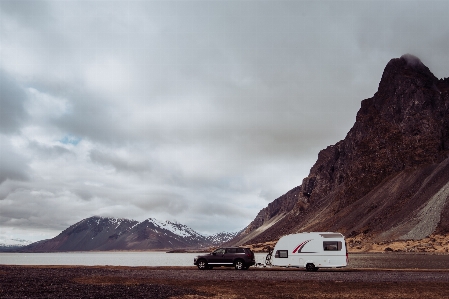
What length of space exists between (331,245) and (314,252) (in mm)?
2034

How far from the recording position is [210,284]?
27406 millimetres

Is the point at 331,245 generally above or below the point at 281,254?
above

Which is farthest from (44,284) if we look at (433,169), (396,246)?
(433,169)

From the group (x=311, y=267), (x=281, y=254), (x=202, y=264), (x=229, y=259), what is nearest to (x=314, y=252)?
(x=311, y=267)

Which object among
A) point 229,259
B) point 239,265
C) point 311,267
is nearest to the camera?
point 311,267

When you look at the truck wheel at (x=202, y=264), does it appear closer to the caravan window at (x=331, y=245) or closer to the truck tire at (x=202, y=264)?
the truck tire at (x=202, y=264)

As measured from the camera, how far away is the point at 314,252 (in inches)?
1715

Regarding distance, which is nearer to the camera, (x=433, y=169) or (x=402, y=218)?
(x=402, y=218)

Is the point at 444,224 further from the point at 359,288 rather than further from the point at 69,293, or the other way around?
the point at 69,293

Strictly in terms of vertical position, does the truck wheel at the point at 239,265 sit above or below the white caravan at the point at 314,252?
below

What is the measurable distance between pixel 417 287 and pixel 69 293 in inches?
844

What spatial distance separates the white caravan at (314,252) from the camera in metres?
42.9

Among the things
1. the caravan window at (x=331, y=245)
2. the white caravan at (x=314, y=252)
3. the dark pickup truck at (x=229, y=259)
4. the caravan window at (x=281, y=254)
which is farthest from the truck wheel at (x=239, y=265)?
the caravan window at (x=331, y=245)

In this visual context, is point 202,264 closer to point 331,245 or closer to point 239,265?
point 239,265
